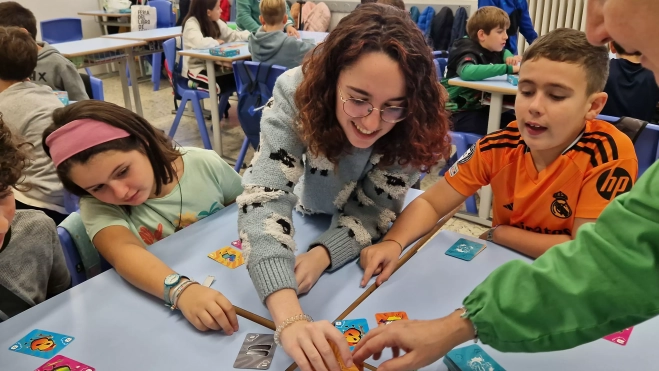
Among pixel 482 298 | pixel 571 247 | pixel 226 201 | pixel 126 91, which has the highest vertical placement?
pixel 571 247

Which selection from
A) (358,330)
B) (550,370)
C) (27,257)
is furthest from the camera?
(27,257)

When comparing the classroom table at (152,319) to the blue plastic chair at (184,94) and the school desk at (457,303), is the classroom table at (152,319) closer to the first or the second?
the school desk at (457,303)

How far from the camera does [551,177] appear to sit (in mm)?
1359

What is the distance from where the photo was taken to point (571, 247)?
2.26 feet

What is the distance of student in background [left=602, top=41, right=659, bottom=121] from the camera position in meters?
2.69

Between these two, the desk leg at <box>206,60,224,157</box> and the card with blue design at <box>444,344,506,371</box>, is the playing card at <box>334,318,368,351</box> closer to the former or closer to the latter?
the card with blue design at <box>444,344,506,371</box>

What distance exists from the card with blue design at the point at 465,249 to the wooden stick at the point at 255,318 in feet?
1.66

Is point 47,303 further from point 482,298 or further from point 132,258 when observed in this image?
point 482,298

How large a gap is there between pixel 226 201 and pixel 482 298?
1109 mm

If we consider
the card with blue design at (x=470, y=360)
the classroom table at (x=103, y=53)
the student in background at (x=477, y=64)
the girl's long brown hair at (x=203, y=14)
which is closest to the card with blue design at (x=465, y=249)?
the card with blue design at (x=470, y=360)

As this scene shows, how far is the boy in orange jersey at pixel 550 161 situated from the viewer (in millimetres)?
1266

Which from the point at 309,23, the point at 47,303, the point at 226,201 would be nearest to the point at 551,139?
the point at 226,201

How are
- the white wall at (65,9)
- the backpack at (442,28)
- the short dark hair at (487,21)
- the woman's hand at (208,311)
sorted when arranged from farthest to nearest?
the white wall at (65,9), the backpack at (442,28), the short dark hair at (487,21), the woman's hand at (208,311)

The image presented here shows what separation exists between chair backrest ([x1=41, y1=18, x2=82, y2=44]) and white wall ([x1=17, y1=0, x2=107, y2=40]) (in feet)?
4.67
